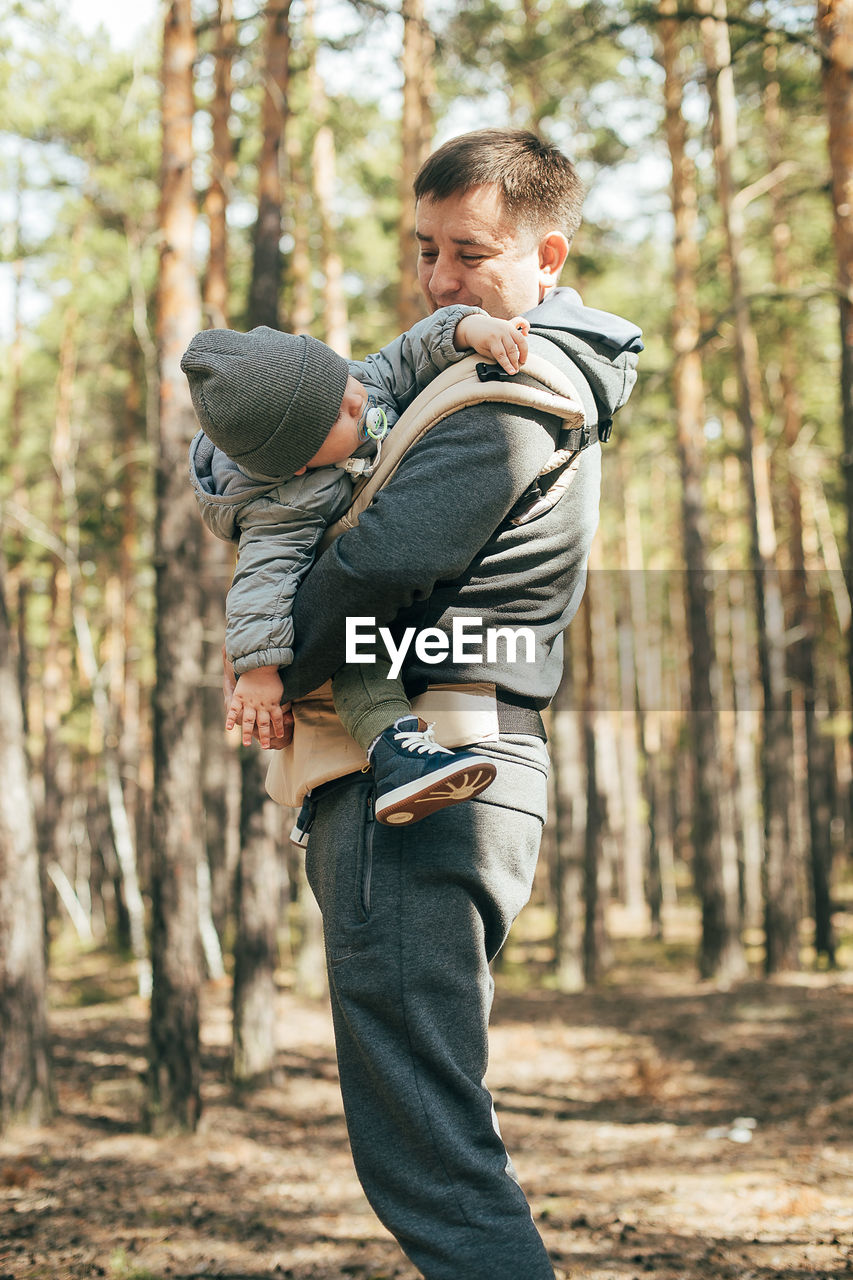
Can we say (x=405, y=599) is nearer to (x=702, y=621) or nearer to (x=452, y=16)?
(x=702, y=621)

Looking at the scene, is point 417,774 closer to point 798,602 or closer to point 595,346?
point 595,346

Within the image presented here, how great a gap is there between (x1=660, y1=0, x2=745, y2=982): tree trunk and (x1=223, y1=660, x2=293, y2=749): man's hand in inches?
493

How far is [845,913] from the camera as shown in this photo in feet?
75.9

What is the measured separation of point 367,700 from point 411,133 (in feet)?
39.2

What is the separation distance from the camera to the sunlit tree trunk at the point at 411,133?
1171 centimetres

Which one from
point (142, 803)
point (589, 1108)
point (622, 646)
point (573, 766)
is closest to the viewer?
point (589, 1108)

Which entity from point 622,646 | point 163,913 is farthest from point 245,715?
point 622,646

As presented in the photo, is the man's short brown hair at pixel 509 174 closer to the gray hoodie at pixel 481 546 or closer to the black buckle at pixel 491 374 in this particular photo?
the gray hoodie at pixel 481 546

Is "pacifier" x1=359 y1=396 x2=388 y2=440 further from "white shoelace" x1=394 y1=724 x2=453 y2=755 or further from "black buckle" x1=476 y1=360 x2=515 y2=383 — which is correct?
"white shoelace" x1=394 y1=724 x2=453 y2=755

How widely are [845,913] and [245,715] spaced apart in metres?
24.1

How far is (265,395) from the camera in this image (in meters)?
1.67

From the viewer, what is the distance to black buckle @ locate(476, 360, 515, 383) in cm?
169

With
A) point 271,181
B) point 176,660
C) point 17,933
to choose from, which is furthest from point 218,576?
point 17,933

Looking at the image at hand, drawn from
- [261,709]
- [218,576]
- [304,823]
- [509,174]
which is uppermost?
[218,576]
